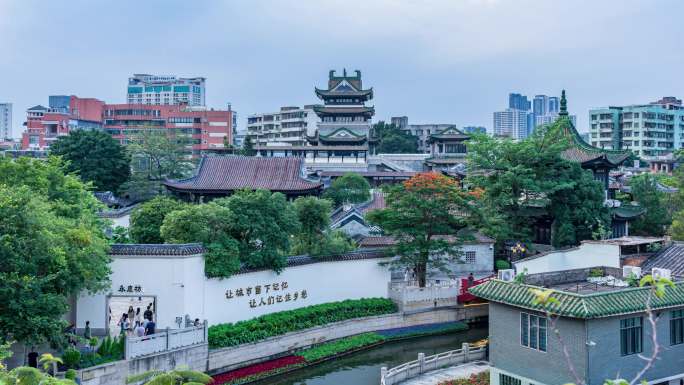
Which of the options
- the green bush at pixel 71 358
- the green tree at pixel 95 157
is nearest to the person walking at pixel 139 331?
the green bush at pixel 71 358

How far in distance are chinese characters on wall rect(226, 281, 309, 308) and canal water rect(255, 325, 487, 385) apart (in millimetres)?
2959

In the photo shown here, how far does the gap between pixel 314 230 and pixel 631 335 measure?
13.8 m

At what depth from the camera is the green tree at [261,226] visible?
2328 centimetres

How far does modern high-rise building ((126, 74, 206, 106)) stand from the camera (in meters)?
121

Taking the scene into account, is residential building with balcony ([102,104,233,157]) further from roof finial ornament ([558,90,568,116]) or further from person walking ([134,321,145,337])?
person walking ([134,321,145,337])

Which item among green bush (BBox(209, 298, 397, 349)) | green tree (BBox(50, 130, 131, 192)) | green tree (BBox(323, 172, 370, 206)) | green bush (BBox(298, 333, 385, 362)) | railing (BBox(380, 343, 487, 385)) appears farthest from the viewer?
green tree (BBox(50, 130, 131, 192))

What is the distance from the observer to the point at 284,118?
322 ft

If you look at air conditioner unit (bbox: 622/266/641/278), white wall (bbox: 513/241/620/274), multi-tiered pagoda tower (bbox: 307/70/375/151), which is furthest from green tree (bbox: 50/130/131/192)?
air conditioner unit (bbox: 622/266/641/278)

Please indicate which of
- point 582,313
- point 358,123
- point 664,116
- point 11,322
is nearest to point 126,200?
point 358,123

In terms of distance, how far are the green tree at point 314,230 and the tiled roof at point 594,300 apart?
1079cm

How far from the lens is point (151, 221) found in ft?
80.4

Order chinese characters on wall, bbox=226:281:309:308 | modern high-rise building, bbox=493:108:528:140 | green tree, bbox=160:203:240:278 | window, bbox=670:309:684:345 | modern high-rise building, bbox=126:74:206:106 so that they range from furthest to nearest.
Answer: modern high-rise building, bbox=493:108:528:140
modern high-rise building, bbox=126:74:206:106
chinese characters on wall, bbox=226:281:309:308
green tree, bbox=160:203:240:278
window, bbox=670:309:684:345

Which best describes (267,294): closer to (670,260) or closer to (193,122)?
(670,260)

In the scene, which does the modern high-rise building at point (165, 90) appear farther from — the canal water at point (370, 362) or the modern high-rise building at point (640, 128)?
the canal water at point (370, 362)
